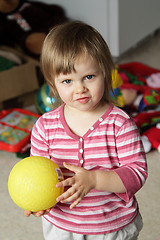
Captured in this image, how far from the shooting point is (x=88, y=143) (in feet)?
2.78

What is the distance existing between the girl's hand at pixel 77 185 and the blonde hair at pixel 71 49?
24 centimetres

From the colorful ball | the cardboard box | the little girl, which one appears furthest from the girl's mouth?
the cardboard box

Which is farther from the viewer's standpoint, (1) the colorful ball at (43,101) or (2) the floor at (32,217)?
(1) the colorful ball at (43,101)

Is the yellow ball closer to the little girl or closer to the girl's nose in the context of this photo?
the little girl

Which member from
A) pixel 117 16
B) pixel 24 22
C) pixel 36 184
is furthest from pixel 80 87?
pixel 24 22

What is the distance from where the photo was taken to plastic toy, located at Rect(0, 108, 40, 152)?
1.78m

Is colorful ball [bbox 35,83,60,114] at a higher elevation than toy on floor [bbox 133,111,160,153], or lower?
higher

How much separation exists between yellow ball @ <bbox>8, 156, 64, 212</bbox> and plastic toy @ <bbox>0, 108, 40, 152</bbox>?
37.9 inches

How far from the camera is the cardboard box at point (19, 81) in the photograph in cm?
211

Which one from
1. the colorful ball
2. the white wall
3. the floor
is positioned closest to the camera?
the floor

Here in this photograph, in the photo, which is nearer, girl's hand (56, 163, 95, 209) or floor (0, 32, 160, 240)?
girl's hand (56, 163, 95, 209)

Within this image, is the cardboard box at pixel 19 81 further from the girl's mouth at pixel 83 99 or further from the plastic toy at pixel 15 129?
the girl's mouth at pixel 83 99

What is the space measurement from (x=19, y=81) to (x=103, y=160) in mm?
1439

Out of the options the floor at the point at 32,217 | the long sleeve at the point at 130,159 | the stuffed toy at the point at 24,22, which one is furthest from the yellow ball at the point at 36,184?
the stuffed toy at the point at 24,22
